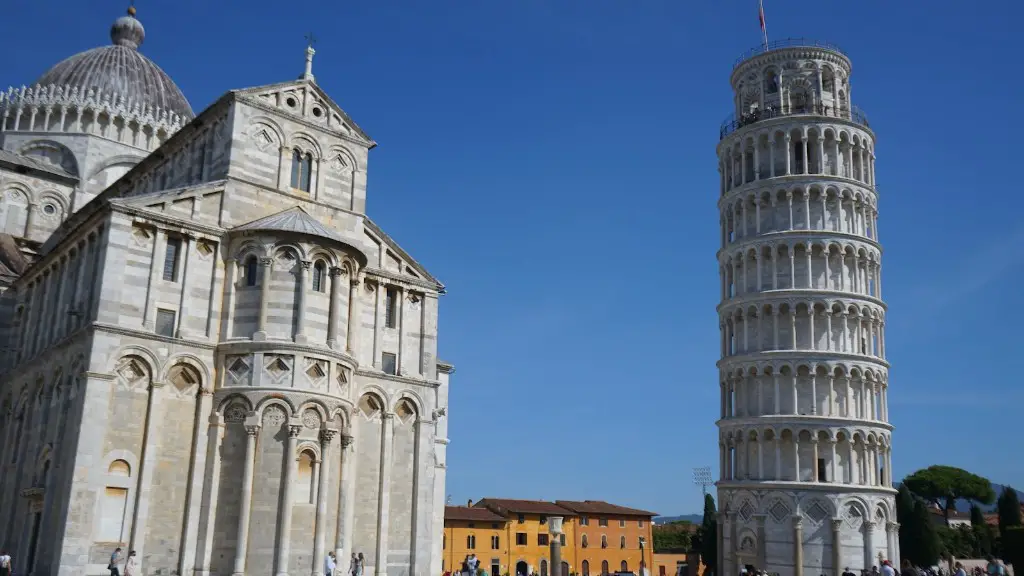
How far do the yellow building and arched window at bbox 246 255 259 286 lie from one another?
1797 inches

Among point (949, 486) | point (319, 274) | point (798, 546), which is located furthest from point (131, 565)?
point (949, 486)

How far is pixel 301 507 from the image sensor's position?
86.0ft

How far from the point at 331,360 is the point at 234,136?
25.9 ft

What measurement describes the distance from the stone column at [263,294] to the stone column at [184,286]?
2.05m

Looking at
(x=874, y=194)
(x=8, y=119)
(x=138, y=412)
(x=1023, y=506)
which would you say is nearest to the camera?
(x=138, y=412)

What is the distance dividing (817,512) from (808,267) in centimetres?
1360

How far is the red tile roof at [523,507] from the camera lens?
7559 cm

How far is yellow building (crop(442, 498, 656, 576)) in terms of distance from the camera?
71.2 meters

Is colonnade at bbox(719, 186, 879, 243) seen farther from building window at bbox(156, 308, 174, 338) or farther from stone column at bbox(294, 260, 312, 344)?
building window at bbox(156, 308, 174, 338)

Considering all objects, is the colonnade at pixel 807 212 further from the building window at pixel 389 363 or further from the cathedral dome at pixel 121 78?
the cathedral dome at pixel 121 78

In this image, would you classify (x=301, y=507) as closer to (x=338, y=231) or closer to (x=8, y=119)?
(x=338, y=231)

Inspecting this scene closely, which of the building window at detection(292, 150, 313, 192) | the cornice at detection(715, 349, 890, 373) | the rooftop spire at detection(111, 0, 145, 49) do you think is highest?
the rooftop spire at detection(111, 0, 145, 49)

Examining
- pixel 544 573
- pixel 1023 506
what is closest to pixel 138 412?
pixel 544 573

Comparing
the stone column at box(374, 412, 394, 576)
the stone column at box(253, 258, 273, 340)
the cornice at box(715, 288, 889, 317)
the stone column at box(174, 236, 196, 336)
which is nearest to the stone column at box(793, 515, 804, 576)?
the cornice at box(715, 288, 889, 317)
